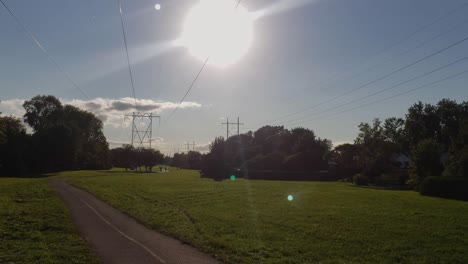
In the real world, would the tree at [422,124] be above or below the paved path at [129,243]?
above

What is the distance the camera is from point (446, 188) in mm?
36500

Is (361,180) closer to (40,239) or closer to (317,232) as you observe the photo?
(317,232)

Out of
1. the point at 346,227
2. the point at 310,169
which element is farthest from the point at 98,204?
the point at 310,169

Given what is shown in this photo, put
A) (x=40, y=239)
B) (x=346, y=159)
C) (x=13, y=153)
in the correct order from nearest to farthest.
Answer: (x=40, y=239), (x=346, y=159), (x=13, y=153)

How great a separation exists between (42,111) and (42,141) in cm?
2643

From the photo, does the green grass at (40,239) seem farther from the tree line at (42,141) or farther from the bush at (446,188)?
the tree line at (42,141)

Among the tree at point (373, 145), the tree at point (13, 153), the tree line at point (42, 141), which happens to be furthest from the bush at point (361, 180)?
the tree at point (13, 153)

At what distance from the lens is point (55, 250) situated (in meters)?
13.0

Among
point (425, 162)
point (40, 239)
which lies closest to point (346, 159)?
point (425, 162)

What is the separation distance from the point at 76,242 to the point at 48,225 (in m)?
4.63

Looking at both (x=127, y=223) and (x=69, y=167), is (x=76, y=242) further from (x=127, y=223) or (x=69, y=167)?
(x=69, y=167)

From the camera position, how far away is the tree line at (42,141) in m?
90.9

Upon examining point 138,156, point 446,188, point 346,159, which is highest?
point 138,156

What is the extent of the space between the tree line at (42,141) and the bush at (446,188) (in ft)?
230
